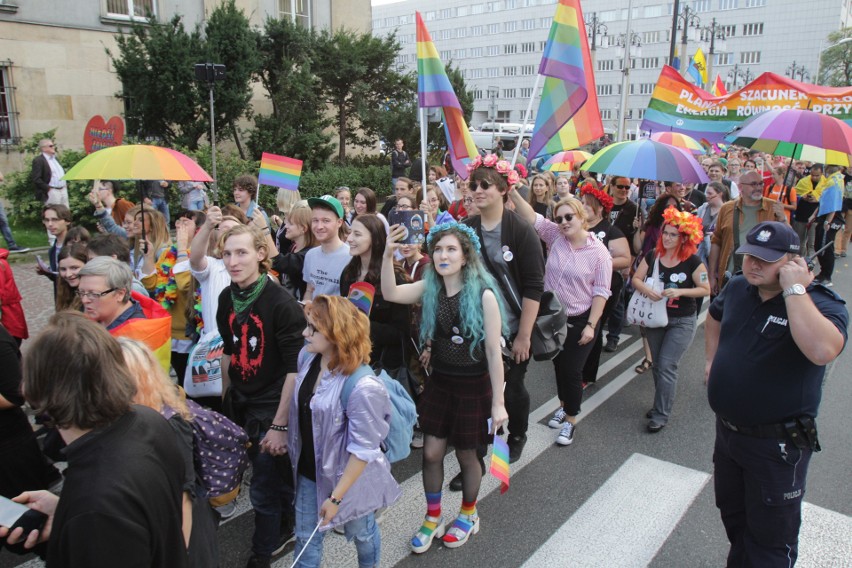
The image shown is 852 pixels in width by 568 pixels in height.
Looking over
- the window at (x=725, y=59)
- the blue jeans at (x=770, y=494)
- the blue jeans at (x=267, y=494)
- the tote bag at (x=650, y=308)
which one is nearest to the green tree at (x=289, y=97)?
the tote bag at (x=650, y=308)

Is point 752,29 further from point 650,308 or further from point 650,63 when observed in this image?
point 650,308

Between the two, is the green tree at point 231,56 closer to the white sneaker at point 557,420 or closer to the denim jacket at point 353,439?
the white sneaker at point 557,420

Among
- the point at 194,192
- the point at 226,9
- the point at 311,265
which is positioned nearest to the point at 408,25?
the point at 226,9

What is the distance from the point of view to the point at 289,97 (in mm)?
17484

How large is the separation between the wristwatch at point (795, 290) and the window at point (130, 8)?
17.3 metres

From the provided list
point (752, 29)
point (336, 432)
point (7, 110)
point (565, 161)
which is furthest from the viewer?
point (752, 29)

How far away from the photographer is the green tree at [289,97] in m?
17.2

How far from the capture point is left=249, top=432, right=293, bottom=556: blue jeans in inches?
126

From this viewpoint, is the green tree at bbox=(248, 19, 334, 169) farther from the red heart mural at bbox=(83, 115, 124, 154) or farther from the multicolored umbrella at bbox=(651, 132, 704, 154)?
the multicolored umbrella at bbox=(651, 132, 704, 154)

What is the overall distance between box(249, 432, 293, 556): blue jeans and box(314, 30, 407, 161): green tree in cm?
1727

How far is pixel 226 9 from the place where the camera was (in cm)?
1551

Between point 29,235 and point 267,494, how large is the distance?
12.0 m

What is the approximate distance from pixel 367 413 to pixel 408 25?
101693mm

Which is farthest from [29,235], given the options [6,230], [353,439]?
[353,439]
